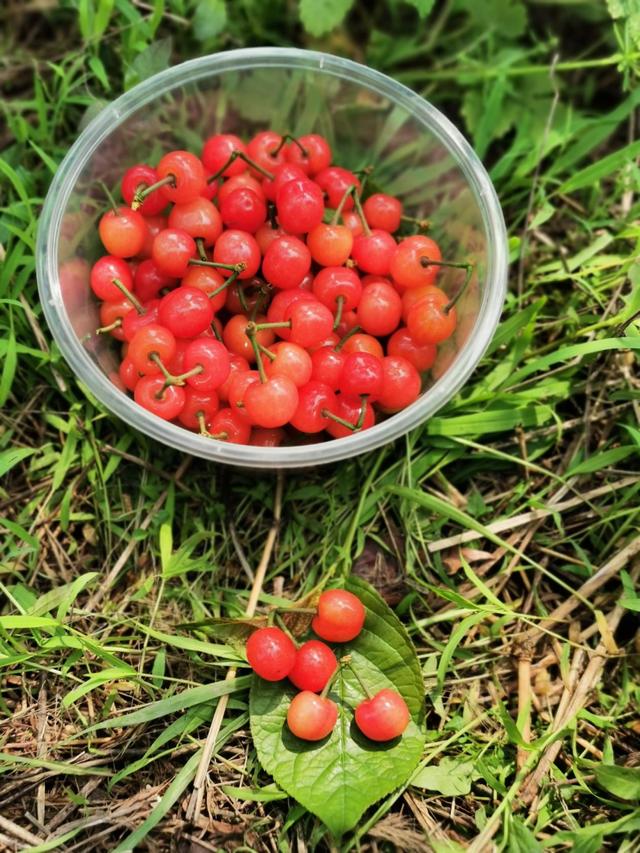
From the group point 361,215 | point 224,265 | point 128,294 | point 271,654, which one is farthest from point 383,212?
point 271,654

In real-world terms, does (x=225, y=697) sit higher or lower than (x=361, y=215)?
lower

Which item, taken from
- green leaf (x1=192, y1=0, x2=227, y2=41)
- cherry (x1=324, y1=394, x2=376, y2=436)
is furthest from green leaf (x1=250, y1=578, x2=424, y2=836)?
green leaf (x1=192, y1=0, x2=227, y2=41)

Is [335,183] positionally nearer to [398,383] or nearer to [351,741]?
[398,383]

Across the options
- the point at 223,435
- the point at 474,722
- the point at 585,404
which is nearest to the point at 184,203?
the point at 223,435

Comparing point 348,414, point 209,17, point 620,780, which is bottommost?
point 620,780

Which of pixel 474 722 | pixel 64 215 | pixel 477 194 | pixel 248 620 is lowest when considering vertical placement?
pixel 474 722

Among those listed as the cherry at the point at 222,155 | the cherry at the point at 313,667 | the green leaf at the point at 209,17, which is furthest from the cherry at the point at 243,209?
the cherry at the point at 313,667

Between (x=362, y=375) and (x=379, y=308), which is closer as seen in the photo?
(x=362, y=375)

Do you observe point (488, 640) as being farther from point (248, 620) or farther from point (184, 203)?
point (184, 203)
